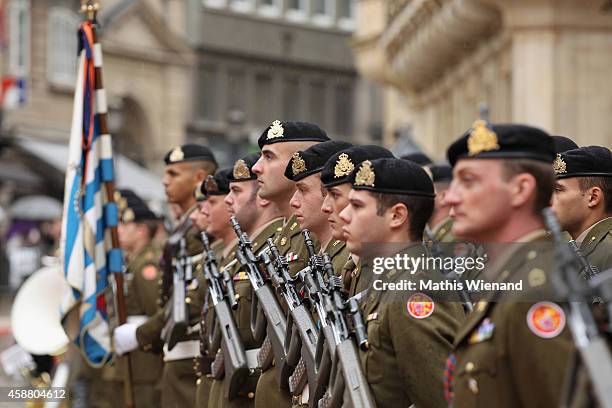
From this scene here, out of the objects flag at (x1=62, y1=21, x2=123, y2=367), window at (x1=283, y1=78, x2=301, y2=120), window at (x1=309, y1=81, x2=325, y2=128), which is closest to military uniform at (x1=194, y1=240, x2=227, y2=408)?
flag at (x1=62, y1=21, x2=123, y2=367)

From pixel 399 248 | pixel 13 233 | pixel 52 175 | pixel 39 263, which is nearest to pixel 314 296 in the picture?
pixel 399 248

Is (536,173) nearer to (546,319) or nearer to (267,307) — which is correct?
(546,319)

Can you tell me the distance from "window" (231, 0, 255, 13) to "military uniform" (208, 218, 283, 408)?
41869 mm

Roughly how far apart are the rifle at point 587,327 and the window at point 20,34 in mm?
32085

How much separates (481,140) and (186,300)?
4302 mm

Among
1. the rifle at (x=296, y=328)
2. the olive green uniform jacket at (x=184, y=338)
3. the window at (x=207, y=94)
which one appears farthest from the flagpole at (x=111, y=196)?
the window at (x=207, y=94)

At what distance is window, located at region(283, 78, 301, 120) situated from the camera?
49938mm

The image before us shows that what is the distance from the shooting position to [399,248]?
5.07 metres

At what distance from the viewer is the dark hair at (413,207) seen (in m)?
5.10

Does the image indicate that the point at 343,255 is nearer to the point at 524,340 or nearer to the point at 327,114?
the point at 524,340

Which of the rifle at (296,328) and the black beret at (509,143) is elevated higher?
the black beret at (509,143)

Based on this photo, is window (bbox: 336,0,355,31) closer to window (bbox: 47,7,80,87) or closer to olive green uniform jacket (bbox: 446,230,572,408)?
window (bbox: 47,7,80,87)

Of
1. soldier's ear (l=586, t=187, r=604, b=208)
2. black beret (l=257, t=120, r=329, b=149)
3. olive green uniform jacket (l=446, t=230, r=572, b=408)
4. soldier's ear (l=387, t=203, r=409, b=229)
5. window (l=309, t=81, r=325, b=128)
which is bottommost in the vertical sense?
olive green uniform jacket (l=446, t=230, r=572, b=408)

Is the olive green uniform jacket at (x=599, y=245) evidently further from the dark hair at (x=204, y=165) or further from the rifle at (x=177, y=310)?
the dark hair at (x=204, y=165)
